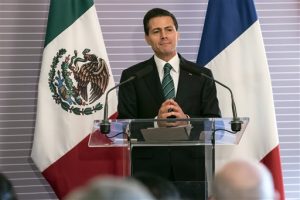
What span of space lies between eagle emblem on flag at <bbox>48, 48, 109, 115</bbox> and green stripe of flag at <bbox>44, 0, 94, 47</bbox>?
18cm

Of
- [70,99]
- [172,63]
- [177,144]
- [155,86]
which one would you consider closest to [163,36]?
[172,63]

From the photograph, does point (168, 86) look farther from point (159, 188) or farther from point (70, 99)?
point (159, 188)

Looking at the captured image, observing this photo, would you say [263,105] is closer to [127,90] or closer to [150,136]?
[127,90]

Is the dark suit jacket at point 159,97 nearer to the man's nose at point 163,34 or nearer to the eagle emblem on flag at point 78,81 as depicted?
the man's nose at point 163,34

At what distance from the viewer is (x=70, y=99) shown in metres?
4.85

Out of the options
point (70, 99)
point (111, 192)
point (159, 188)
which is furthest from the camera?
point (70, 99)

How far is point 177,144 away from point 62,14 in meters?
2.11

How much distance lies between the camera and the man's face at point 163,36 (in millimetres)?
3979

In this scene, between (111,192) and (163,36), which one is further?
(163,36)

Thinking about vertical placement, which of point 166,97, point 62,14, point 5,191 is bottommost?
point 5,191

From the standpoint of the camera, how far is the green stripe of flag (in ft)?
16.0

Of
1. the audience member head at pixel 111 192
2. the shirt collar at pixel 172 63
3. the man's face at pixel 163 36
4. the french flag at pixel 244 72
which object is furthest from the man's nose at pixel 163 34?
the audience member head at pixel 111 192

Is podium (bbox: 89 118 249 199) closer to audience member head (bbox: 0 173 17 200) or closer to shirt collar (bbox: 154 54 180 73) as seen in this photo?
shirt collar (bbox: 154 54 180 73)

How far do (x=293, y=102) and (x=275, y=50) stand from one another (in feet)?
1.57
